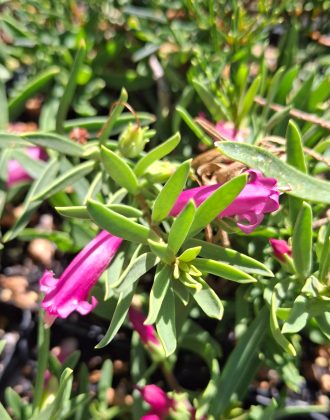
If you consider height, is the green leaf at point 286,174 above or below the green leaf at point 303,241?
above

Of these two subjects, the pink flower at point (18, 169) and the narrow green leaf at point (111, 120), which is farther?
the pink flower at point (18, 169)

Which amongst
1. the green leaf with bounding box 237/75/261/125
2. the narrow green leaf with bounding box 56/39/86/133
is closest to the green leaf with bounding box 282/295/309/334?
the green leaf with bounding box 237/75/261/125

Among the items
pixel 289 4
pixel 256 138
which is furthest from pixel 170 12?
pixel 256 138

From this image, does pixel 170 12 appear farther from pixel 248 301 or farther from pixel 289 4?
pixel 248 301

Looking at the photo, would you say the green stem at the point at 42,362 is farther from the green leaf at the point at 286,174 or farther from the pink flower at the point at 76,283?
the green leaf at the point at 286,174

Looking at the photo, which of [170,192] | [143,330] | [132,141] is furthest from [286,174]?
[143,330]

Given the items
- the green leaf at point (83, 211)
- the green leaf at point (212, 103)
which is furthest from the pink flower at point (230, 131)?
the green leaf at point (83, 211)
